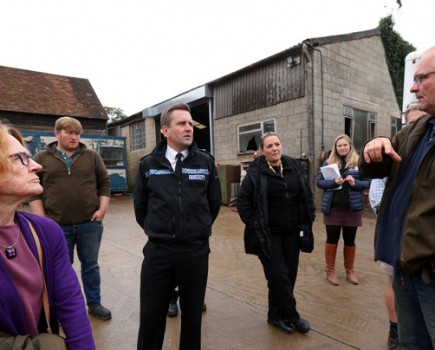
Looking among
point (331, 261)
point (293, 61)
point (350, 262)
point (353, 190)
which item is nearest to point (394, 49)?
point (293, 61)

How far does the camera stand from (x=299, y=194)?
311 cm

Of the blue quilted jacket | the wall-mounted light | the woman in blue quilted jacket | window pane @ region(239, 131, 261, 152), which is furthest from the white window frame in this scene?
the blue quilted jacket

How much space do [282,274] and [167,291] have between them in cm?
116

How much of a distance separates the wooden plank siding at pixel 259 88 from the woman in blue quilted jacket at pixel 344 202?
661 cm

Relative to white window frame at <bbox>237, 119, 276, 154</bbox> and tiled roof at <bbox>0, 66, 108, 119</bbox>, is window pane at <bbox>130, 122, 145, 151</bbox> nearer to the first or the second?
tiled roof at <bbox>0, 66, 108, 119</bbox>

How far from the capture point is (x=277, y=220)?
3.00 meters

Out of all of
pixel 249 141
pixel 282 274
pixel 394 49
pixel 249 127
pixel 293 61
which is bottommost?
pixel 282 274

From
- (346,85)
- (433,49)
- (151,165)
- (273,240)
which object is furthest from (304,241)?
(346,85)

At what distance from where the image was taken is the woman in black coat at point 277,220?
2922mm

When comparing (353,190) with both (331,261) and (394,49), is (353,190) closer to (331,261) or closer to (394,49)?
(331,261)

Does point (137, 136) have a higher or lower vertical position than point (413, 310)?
higher

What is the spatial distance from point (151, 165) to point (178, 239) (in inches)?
24.4

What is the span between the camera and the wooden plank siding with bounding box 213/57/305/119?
10.4m

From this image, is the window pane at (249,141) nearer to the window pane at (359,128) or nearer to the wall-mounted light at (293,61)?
the wall-mounted light at (293,61)
